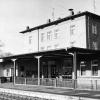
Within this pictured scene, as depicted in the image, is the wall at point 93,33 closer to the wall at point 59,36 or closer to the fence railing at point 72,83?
the wall at point 59,36

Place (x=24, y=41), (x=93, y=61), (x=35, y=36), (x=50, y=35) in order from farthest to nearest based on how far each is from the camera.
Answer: (x=24, y=41)
(x=35, y=36)
(x=50, y=35)
(x=93, y=61)

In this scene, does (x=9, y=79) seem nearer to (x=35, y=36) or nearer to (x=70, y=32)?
(x=35, y=36)

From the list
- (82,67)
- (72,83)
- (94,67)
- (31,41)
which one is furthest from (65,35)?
(72,83)

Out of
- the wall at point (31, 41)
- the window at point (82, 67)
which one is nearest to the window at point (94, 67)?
the window at point (82, 67)

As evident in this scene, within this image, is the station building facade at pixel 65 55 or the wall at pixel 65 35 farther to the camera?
the wall at pixel 65 35

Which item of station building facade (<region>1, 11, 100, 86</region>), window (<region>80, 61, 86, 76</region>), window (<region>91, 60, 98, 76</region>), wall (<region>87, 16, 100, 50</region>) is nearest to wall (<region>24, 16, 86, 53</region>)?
station building facade (<region>1, 11, 100, 86</region>)

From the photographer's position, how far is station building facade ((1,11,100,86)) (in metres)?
25.2

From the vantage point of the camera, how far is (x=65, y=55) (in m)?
25.5

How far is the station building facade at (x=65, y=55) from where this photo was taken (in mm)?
25184

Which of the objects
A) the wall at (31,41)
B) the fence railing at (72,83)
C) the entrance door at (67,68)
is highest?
the wall at (31,41)

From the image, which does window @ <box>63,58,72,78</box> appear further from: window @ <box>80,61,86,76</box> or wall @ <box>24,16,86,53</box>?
wall @ <box>24,16,86,53</box>

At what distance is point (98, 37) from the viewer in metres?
30.5

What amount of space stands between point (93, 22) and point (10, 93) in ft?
47.5

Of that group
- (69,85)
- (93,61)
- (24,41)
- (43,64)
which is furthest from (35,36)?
(69,85)
